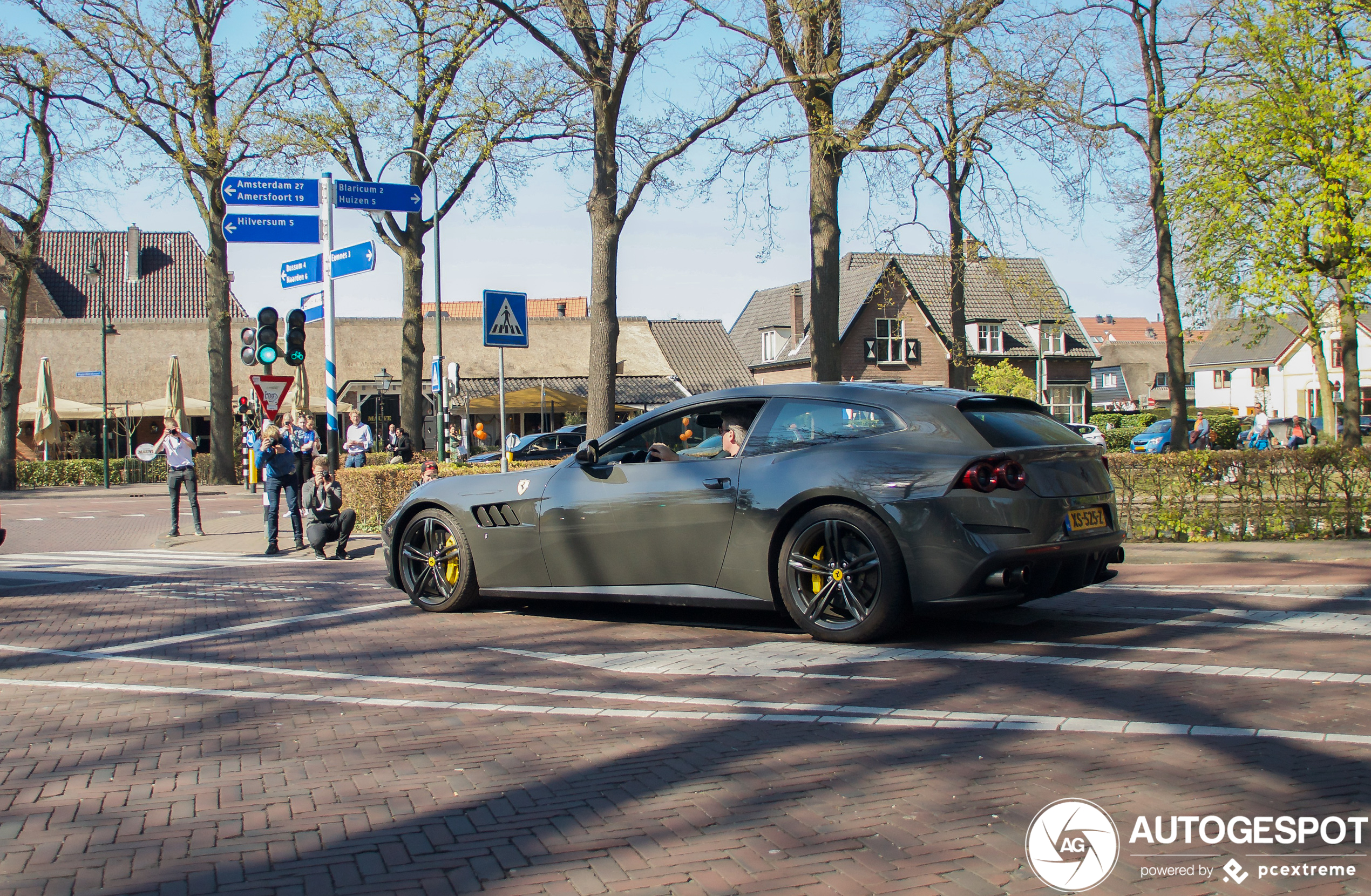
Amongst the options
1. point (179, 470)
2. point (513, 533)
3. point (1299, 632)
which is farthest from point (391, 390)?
point (1299, 632)

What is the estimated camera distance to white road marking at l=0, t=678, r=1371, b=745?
4332 millimetres

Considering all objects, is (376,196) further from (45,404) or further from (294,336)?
(45,404)

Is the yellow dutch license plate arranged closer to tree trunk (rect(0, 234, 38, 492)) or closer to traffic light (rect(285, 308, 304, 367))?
traffic light (rect(285, 308, 304, 367))

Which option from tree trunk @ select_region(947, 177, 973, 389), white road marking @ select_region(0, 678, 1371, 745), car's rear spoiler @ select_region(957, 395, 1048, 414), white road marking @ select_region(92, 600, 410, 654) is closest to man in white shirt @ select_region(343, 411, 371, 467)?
tree trunk @ select_region(947, 177, 973, 389)

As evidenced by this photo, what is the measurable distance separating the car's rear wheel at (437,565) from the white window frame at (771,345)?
47.7 metres

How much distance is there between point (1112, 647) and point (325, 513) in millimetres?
9090

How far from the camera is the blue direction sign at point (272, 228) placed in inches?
548

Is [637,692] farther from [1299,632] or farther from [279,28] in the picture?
[279,28]

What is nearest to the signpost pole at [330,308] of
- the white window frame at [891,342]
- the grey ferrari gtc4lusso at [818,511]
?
the grey ferrari gtc4lusso at [818,511]

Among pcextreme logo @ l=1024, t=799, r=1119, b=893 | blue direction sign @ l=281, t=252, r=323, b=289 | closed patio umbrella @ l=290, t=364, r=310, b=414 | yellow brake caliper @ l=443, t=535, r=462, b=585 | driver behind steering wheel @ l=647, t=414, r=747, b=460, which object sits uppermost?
blue direction sign @ l=281, t=252, r=323, b=289

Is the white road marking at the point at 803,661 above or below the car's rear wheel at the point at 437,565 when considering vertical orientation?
below

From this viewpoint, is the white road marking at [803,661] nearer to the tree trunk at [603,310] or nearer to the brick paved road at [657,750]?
the brick paved road at [657,750]

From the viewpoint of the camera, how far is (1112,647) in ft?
20.2

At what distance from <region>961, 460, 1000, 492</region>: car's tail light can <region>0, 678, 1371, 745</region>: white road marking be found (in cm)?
151
